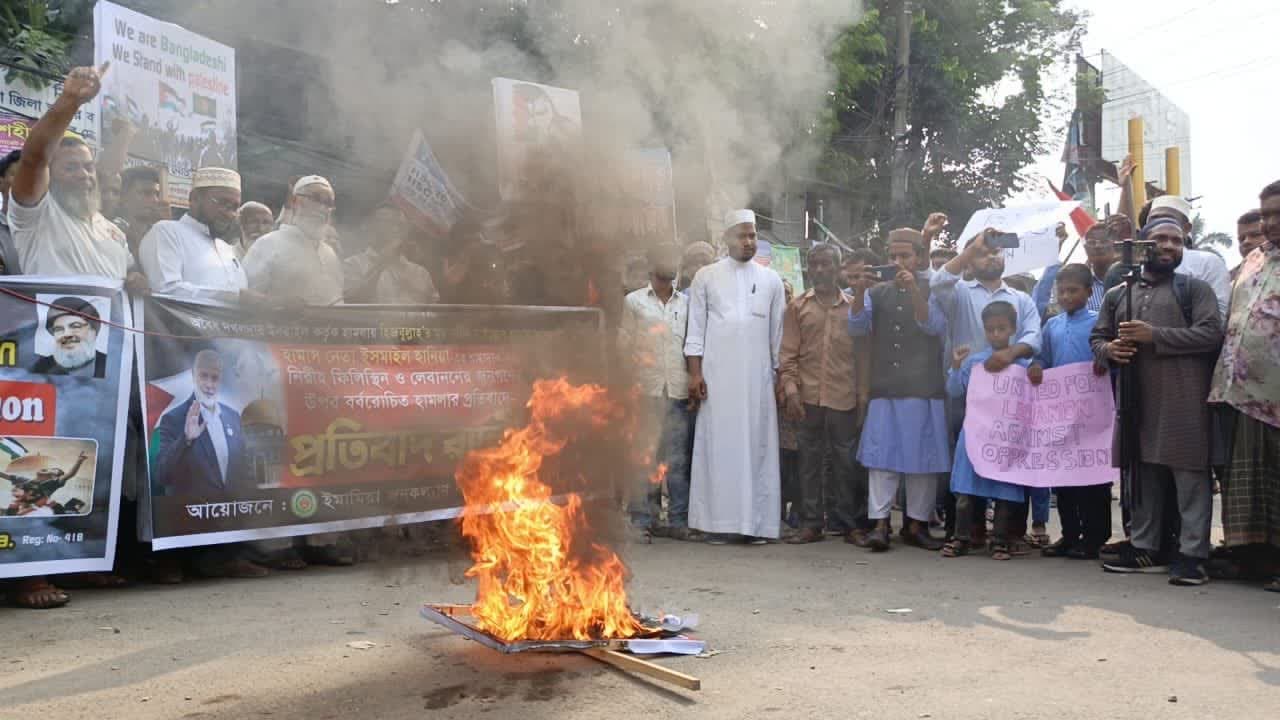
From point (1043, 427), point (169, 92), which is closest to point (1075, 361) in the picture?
point (1043, 427)

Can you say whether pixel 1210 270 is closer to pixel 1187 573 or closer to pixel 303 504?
pixel 1187 573

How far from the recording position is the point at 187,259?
A: 6824 mm

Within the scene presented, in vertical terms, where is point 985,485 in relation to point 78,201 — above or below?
below

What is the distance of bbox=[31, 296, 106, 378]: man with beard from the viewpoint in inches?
232

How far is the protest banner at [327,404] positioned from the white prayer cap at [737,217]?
209cm

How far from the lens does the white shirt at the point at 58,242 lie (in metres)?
6.08

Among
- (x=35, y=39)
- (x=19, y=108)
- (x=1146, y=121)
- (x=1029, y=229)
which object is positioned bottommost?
(x=1029, y=229)

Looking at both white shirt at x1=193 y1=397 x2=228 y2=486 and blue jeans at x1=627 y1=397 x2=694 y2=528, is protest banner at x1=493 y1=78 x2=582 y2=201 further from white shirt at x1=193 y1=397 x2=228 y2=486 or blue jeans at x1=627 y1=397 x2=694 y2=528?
blue jeans at x1=627 y1=397 x2=694 y2=528

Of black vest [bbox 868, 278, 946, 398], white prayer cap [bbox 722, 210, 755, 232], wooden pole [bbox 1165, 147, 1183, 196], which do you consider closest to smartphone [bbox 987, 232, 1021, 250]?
black vest [bbox 868, 278, 946, 398]

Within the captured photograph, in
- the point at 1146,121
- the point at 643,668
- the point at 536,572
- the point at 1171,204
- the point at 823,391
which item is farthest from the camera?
the point at 1146,121

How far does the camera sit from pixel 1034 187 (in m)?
28.4

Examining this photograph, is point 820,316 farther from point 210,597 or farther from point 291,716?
point 291,716

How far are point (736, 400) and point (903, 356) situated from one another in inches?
50.3

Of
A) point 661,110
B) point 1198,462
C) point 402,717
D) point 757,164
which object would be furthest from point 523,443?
point 1198,462
